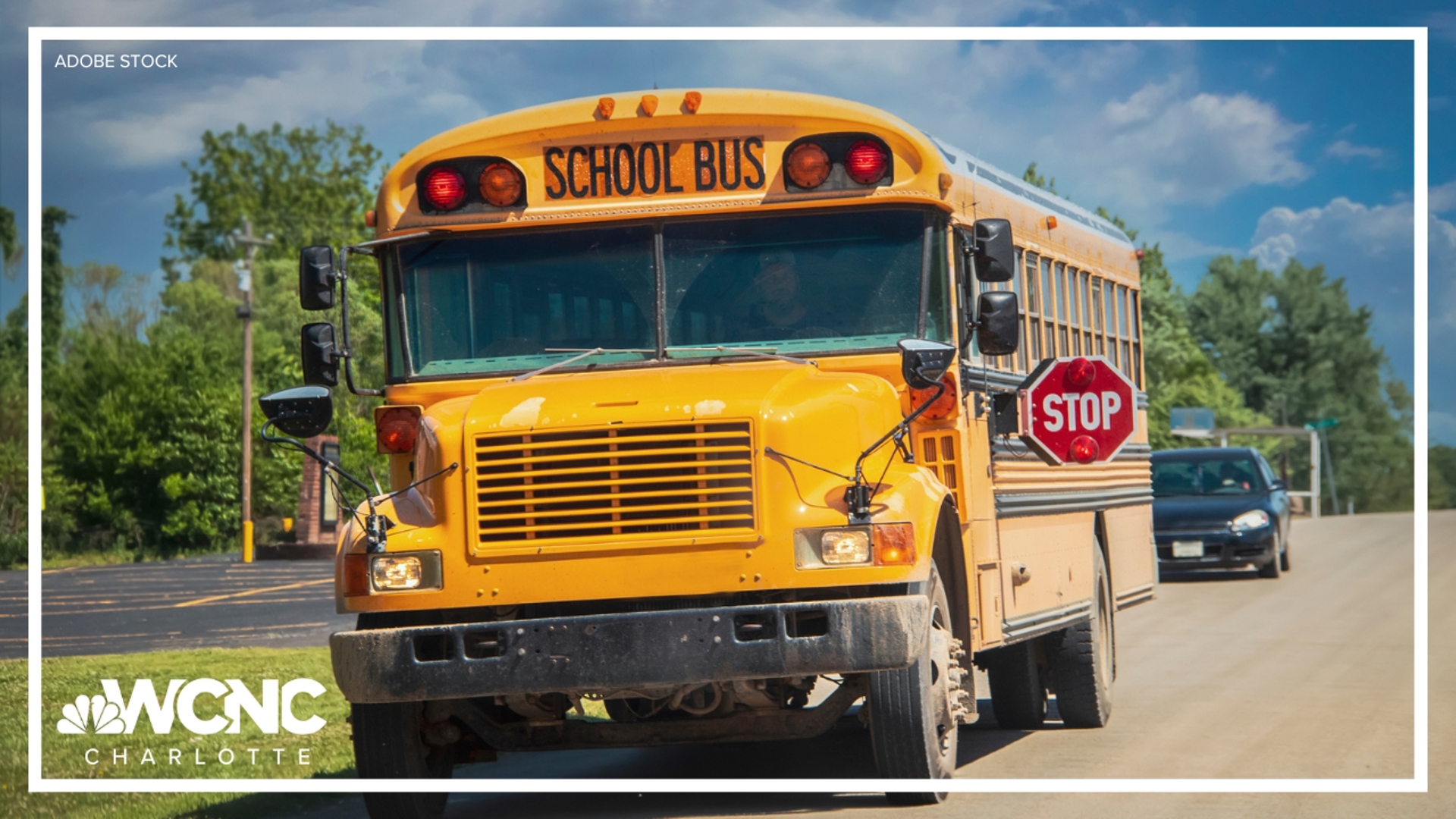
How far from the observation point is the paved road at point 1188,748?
787 centimetres

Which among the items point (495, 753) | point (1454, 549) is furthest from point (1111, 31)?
point (1454, 549)

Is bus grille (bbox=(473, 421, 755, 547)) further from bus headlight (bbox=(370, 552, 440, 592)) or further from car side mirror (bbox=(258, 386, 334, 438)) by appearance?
car side mirror (bbox=(258, 386, 334, 438))

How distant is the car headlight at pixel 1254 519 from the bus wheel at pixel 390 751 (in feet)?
51.8

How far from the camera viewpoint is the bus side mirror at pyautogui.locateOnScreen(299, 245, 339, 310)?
7.77 meters

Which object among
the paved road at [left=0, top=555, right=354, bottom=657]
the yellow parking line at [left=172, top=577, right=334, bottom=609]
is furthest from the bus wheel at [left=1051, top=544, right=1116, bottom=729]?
the yellow parking line at [left=172, top=577, right=334, bottom=609]

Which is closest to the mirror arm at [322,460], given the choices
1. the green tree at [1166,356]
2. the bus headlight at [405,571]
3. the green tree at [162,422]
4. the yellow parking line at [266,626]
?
the bus headlight at [405,571]

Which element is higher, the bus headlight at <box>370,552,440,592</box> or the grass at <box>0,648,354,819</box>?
the bus headlight at <box>370,552,440,592</box>

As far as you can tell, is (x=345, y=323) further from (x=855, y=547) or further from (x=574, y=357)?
(x=855, y=547)

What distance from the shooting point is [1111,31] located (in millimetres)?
7750

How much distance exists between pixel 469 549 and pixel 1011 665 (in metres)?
4.25

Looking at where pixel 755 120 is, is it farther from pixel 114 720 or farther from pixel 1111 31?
pixel 114 720

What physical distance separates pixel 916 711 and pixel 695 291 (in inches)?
72.7

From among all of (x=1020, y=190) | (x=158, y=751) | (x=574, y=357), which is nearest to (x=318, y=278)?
(x=574, y=357)

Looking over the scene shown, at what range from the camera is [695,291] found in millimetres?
7770
